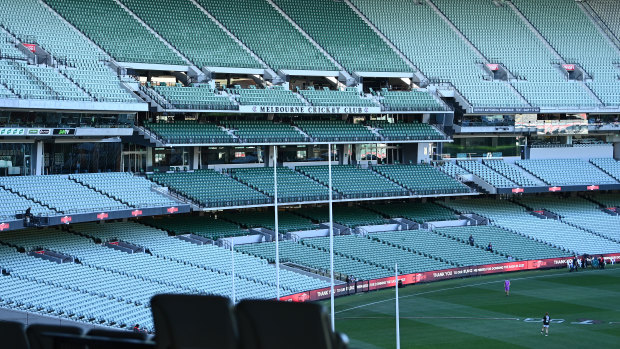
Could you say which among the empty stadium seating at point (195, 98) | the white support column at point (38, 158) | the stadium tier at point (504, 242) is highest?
the empty stadium seating at point (195, 98)

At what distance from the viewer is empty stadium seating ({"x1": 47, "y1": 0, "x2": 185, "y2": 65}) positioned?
5497 centimetres

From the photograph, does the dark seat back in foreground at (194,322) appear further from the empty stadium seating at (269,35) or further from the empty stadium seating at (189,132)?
the empty stadium seating at (269,35)

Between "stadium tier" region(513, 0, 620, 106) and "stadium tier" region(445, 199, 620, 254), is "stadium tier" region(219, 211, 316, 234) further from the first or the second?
"stadium tier" region(513, 0, 620, 106)

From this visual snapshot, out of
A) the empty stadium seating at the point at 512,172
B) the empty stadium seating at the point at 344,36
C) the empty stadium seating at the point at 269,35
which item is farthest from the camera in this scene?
the empty stadium seating at the point at 344,36

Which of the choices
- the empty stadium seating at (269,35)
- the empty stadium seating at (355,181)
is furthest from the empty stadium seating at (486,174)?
the empty stadium seating at (269,35)

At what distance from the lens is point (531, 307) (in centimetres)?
4153

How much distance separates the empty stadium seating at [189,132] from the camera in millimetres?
53531

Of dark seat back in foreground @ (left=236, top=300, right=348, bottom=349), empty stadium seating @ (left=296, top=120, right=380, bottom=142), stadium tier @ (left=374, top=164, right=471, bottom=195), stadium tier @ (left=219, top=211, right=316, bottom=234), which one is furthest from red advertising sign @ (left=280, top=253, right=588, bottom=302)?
dark seat back in foreground @ (left=236, top=300, right=348, bottom=349)

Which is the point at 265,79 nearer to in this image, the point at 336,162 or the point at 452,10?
the point at 336,162

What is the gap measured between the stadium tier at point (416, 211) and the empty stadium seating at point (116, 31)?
18.0 meters

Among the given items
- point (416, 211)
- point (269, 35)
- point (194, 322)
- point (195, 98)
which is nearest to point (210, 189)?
point (195, 98)

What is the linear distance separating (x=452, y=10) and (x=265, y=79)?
2130 centimetres

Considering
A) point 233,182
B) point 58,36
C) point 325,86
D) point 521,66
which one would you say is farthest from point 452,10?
point 58,36

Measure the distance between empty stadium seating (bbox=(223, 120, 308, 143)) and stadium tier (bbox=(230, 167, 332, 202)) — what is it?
7.84 ft
